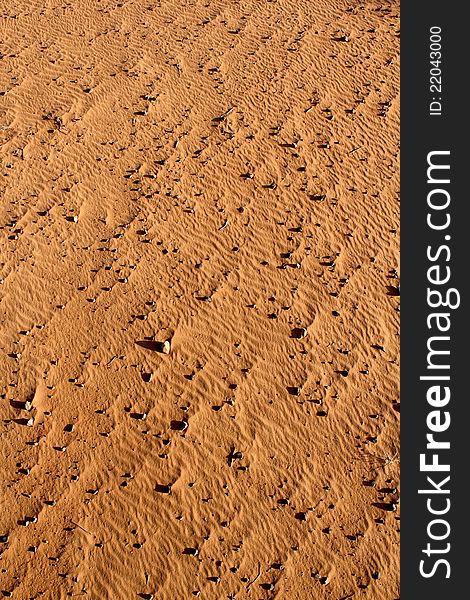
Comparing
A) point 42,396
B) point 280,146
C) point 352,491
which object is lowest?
point 352,491

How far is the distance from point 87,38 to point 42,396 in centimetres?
655

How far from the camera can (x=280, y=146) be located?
29.9ft

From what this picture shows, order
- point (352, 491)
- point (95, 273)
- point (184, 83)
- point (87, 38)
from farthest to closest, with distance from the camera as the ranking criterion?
point (87, 38), point (184, 83), point (95, 273), point (352, 491)

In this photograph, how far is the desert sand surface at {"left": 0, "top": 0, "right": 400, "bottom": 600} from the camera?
5.96 m

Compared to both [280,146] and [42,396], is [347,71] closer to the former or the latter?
[280,146]

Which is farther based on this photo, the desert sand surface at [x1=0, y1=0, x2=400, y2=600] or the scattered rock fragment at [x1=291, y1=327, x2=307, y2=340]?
the scattered rock fragment at [x1=291, y1=327, x2=307, y2=340]

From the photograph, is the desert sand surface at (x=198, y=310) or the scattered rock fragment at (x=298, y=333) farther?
the scattered rock fragment at (x=298, y=333)

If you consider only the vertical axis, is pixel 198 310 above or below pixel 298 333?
above

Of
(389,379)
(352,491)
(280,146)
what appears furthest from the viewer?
(280,146)

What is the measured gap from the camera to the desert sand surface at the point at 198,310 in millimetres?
5957

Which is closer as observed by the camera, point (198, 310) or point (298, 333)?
point (298, 333)

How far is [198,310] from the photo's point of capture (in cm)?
738

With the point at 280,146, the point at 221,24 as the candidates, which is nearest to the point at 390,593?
the point at 280,146

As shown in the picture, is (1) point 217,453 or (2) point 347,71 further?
(2) point 347,71
